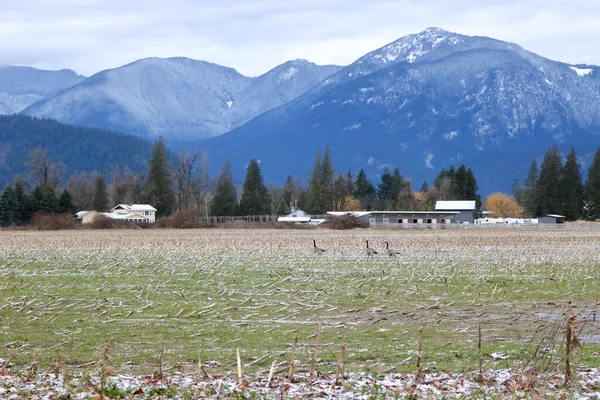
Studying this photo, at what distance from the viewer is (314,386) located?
1245cm

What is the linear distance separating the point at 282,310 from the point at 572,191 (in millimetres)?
120467

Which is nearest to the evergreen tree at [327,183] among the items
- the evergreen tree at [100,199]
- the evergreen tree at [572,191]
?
the evergreen tree at [100,199]

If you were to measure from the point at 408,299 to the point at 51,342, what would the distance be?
425 inches

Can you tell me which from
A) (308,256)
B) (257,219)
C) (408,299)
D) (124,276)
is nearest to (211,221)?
(257,219)

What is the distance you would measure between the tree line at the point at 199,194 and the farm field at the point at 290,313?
82.3 metres

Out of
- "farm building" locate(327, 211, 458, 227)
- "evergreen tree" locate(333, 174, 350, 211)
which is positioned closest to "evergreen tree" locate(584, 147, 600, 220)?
"farm building" locate(327, 211, 458, 227)

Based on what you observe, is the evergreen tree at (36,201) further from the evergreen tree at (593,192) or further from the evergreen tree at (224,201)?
the evergreen tree at (593,192)

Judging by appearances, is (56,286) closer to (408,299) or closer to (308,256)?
(408,299)

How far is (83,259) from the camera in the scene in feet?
129

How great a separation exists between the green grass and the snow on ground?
981 millimetres

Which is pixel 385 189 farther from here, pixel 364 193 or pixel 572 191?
pixel 572 191

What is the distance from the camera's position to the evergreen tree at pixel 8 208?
110188 millimetres

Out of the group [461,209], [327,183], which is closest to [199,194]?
[327,183]

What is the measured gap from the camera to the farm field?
14.9 m
